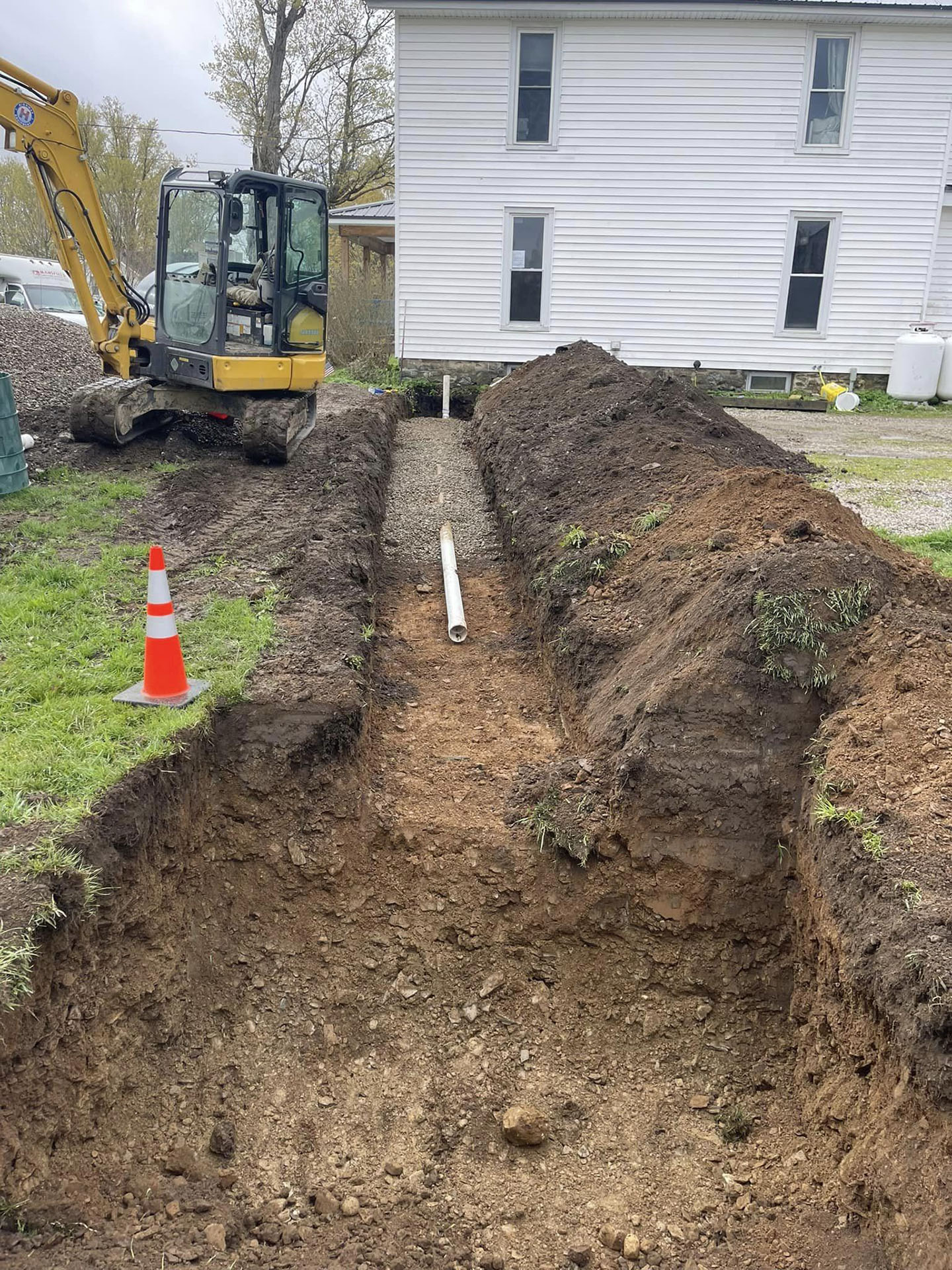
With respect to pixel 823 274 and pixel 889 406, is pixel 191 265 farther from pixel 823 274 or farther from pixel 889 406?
pixel 889 406

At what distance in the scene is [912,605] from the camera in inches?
172

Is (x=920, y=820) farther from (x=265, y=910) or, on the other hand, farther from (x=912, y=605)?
(x=265, y=910)

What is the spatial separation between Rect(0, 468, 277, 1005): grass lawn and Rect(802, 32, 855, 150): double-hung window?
13743mm

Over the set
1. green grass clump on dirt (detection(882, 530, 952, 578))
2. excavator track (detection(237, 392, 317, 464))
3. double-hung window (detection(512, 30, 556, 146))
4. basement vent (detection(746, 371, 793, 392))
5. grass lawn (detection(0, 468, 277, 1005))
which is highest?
double-hung window (detection(512, 30, 556, 146))

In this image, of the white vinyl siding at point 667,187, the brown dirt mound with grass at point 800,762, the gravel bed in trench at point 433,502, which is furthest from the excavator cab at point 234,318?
the white vinyl siding at point 667,187

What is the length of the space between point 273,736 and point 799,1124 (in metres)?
2.71

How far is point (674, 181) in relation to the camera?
15125 mm

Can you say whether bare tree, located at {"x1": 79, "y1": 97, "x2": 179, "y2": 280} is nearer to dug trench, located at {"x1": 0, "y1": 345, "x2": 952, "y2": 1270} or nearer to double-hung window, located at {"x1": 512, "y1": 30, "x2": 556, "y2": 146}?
double-hung window, located at {"x1": 512, "y1": 30, "x2": 556, "y2": 146}

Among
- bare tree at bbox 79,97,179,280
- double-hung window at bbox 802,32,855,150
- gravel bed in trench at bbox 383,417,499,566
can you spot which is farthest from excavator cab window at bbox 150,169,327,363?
bare tree at bbox 79,97,179,280

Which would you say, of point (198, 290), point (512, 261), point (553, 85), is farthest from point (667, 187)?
point (198, 290)

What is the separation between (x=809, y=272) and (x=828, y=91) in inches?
110

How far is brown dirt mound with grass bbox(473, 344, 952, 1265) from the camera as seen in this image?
278 cm

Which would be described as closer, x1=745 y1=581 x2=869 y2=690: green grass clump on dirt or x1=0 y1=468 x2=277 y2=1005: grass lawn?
x1=0 y1=468 x2=277 y2=1005: grass lawn

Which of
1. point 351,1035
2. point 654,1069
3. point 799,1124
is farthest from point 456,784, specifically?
point 799,1124
